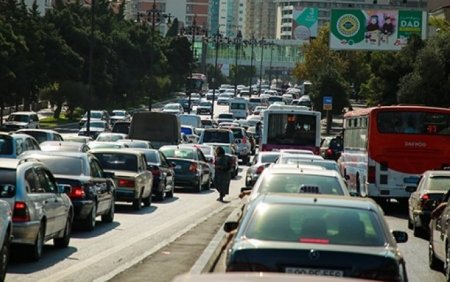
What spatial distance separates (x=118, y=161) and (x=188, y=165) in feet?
30.9

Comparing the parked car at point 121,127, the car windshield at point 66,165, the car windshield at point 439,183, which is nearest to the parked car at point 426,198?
the car windshield at point 439,183

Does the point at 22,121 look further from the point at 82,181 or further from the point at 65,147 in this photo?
the point at 82,181

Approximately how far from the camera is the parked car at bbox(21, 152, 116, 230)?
21.4 metres

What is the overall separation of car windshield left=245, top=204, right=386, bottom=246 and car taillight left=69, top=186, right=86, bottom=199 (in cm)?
1124

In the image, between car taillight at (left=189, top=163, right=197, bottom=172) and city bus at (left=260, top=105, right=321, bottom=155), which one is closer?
car taillight at (left=189, top=163, right=197, bottom=172)

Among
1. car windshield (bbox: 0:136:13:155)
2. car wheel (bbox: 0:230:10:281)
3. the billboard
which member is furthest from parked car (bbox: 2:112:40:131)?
car wheel (bbox: 0:230:10:281)

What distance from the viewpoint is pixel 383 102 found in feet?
234

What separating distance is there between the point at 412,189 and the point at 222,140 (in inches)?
887

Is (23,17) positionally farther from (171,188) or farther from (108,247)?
(108,247)

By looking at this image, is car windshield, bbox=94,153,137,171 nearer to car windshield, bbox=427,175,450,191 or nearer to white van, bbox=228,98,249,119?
car windshield, bbox=427,175,450,191

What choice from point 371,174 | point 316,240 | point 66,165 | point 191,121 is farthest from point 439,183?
point 191,121

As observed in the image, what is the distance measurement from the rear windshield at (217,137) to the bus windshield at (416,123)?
21871 mm

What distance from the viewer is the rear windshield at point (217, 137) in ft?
178

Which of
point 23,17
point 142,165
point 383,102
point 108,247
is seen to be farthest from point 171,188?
point 23,17
